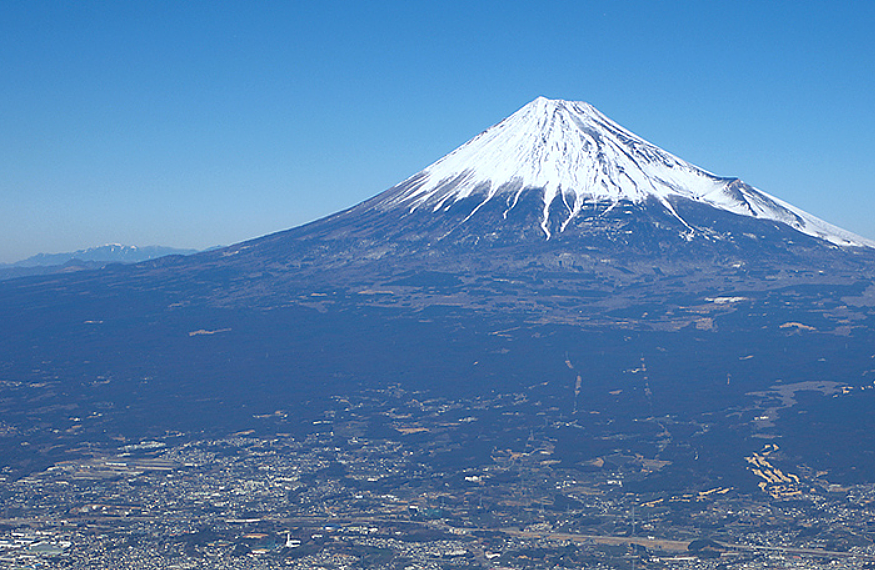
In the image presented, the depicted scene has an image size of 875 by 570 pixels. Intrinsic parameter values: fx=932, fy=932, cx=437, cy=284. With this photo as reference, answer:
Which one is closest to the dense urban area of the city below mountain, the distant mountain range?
the city below mountain

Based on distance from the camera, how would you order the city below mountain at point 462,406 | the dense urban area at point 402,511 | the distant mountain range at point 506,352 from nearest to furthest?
the dense urban area at point 402,511, the city below mountain at point 462,406, the distant mountain range at point 506,352

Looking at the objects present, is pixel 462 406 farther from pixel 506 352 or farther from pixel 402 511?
pixel 402 511

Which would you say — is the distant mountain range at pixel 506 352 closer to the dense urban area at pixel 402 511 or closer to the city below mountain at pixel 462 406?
the city below mountain at pixel 462 406

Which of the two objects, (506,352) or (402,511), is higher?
(506,352)

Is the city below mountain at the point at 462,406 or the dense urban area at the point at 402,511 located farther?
the city below mountain at the point at 462,406

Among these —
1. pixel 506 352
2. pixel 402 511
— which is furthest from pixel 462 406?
pixel 402 511

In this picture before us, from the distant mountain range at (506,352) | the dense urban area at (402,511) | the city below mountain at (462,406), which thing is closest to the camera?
the dense urban area at (402,511)

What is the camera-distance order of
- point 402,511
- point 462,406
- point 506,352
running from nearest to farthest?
point 402,511
point 462,406
point 506,352

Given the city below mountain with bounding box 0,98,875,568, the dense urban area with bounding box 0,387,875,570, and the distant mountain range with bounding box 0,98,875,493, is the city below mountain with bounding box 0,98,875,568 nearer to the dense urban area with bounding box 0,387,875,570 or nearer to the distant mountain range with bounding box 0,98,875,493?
the dense urban area with bounding box 0,387,875,570

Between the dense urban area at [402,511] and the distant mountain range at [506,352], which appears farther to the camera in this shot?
the distant mountain range at [506,352]

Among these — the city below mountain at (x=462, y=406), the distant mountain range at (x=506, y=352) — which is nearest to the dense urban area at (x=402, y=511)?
the city below mountain at (x=462, y=406)
